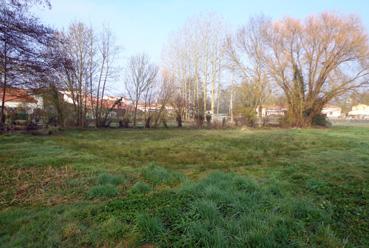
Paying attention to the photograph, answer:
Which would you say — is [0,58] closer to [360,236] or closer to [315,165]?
[360,236]

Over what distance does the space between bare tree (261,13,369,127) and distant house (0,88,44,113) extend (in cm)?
2036

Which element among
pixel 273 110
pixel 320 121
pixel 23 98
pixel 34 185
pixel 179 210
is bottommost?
pixel 34 185

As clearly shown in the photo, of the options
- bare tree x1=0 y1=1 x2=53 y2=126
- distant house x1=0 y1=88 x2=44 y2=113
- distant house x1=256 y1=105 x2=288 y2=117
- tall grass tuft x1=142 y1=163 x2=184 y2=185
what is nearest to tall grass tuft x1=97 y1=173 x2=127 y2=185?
tall grass tuft x1=142 y1=163 x2=184 y2=185

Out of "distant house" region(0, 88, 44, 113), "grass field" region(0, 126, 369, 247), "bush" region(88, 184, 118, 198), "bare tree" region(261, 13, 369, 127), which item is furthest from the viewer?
"bare tree" region(261, 13, 369, 127)

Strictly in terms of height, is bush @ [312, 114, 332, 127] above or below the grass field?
above

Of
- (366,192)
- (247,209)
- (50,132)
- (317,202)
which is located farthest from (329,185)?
(50,132)

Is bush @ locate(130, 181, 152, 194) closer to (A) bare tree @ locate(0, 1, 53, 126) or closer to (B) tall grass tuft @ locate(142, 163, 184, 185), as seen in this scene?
(B) tall grass tuft @ locate(142, 163, 184, 185)

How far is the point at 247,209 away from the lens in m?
2.64

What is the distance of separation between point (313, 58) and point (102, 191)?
2500cm

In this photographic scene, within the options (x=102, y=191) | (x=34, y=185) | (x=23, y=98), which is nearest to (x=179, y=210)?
(x=102, y=191)

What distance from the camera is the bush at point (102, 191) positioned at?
3.44m

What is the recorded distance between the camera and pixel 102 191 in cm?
351

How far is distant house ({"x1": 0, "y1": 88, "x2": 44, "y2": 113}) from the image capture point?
40.5 feet

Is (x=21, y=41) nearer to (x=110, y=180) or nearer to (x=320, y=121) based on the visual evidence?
(x=110, y=180)
